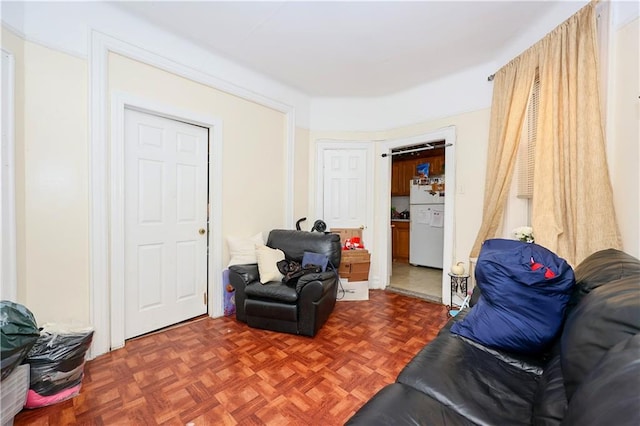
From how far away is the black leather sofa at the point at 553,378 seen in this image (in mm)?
583

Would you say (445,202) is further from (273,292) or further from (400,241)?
(400,241)

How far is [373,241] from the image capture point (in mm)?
3803

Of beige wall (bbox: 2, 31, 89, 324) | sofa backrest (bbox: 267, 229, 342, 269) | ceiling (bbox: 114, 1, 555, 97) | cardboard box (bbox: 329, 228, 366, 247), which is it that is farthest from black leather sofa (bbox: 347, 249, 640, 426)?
cardboard box (bbox: 329, 228, 366, 247)

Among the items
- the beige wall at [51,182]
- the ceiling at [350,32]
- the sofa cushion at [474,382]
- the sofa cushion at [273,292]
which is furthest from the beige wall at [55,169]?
the sofa cushion at [474,382]

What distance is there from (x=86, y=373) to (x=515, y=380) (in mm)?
2588

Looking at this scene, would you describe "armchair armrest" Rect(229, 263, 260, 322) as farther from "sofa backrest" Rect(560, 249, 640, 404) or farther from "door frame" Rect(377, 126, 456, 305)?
"sofa backrest" Rect(560, 249, 640, 404)

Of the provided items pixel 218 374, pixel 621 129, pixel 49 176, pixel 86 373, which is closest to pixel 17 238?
pixel 49 176

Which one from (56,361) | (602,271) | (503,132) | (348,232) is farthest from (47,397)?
(503,132)

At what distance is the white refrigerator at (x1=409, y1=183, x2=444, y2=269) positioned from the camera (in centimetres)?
490

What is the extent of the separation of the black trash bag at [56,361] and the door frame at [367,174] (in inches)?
109

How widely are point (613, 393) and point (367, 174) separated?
335 cm

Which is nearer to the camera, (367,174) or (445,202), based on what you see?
(445,202)

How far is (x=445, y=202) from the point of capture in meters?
3.17

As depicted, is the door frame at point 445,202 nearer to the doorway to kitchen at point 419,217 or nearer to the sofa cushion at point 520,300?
the doorway to kitchen at point 419,217
